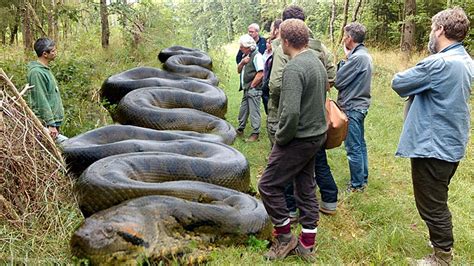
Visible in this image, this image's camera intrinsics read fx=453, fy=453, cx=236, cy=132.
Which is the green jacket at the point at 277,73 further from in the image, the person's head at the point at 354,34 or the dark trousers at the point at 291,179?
the dark trousers at the point at 291,179

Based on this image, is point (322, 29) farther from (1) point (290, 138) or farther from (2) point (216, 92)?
(1) point (290, 138)

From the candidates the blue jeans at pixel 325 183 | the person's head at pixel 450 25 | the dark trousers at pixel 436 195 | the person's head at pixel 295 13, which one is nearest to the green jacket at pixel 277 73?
the person's head at pixel 295 13

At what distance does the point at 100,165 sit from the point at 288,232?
1.84 m

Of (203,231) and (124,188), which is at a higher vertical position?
(124,188)

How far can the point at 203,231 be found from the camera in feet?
12.2

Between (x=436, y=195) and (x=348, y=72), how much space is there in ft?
7.24

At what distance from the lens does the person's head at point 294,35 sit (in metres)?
3.62

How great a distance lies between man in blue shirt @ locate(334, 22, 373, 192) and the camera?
212 inches

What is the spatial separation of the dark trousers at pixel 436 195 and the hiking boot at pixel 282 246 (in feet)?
3.63

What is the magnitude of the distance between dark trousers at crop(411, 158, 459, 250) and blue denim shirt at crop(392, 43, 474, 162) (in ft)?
0.30

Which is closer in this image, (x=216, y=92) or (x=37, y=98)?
(x=37, y=98)

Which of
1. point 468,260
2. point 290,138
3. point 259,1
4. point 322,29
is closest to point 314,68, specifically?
point 290,138

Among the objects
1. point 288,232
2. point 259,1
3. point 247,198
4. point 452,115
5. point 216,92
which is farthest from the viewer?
point 259,1

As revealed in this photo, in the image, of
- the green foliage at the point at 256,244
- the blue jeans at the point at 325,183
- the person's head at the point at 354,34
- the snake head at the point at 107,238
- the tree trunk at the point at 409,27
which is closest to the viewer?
the snake head at the point at 107,238
